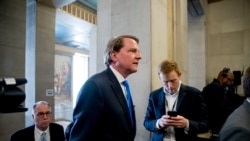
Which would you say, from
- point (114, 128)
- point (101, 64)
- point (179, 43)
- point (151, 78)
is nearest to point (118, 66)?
point (114, 128)

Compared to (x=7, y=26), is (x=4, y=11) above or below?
above

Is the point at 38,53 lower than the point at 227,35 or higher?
lower

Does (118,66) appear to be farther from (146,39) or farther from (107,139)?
(146,39)

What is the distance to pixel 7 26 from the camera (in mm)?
3541

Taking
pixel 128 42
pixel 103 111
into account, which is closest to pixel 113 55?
pixel 128 42

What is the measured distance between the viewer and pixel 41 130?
7.23 feet

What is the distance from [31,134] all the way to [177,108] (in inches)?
59.6

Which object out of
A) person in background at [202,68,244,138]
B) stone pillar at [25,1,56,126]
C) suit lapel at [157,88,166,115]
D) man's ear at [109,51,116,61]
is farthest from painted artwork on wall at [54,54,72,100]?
man's ear at [109,51,116,61]

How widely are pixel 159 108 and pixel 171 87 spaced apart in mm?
212

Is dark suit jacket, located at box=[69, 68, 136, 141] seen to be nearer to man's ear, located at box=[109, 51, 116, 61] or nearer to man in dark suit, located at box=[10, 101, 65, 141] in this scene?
man's ear, located at box=[109, 51, 116, 61]

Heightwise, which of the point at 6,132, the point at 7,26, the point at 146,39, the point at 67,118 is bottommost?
the point at 67,118

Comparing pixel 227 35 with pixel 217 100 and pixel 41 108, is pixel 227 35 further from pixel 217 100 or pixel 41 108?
pixel 41 108

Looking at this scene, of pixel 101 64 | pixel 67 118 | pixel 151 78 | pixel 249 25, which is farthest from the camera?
pixel 67 118

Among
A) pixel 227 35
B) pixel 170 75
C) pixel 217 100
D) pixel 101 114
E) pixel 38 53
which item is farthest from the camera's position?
pixel 227 35
